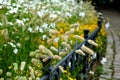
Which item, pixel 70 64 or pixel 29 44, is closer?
pixel 29 44

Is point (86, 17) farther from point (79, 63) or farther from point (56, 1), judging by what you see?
point (79, 63)

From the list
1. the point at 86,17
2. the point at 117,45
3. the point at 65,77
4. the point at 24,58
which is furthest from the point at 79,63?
the point at 86,17

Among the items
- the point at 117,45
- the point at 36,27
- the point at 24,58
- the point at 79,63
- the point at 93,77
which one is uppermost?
the point at 36,27

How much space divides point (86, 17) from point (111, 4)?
687 inches

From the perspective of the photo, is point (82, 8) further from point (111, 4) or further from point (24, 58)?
point (111, 4)

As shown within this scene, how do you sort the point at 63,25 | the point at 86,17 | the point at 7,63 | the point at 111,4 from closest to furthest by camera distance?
the point at 7,63
the point at 63,25
the point at 86,17
the point at 111,4

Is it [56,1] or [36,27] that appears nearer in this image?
[36,27]

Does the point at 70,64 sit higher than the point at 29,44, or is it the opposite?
the point at 29,44

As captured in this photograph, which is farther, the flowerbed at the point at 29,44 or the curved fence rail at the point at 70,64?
the curved fence rail at the point at 70,64

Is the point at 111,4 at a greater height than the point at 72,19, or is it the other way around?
the point at 72,19

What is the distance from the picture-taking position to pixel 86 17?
10.2 metres

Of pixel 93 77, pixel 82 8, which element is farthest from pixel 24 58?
pixel 82 8

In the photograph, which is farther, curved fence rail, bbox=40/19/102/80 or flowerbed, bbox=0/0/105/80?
curved fence rail, bbox=40/19/102/80

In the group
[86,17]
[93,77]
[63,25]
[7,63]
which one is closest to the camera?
[7,63]
